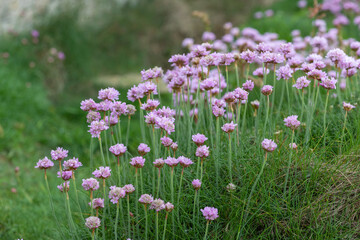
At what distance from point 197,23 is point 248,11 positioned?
117 centimetres

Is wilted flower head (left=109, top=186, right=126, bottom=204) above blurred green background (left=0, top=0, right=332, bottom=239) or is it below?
above

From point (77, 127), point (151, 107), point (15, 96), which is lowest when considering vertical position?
point (77, 127)

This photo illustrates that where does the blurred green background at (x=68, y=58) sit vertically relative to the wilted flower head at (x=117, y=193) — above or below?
below

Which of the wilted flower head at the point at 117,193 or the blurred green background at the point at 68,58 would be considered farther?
the blurred green background at the point at 68,58

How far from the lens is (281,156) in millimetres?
2227

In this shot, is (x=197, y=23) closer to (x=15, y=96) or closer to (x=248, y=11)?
(x=248, y=11)

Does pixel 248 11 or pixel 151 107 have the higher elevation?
pixel 151 107

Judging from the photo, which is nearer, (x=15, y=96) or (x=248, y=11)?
(x=15, y=96)

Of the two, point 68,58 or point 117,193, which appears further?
point 68,58

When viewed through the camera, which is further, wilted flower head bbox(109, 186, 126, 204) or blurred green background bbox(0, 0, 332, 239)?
blurred green background bbox(0, 0, 332, 239)

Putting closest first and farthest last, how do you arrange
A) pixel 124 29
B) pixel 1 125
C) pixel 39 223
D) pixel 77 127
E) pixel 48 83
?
pixel 39 223
pixel 1 125
pixel 77 127
pixel 48 83
pixel 124 29

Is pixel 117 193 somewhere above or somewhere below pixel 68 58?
above

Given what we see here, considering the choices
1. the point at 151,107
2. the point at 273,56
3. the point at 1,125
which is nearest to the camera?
the point at 151,107

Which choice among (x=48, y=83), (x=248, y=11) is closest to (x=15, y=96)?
(x=48, y=83)
